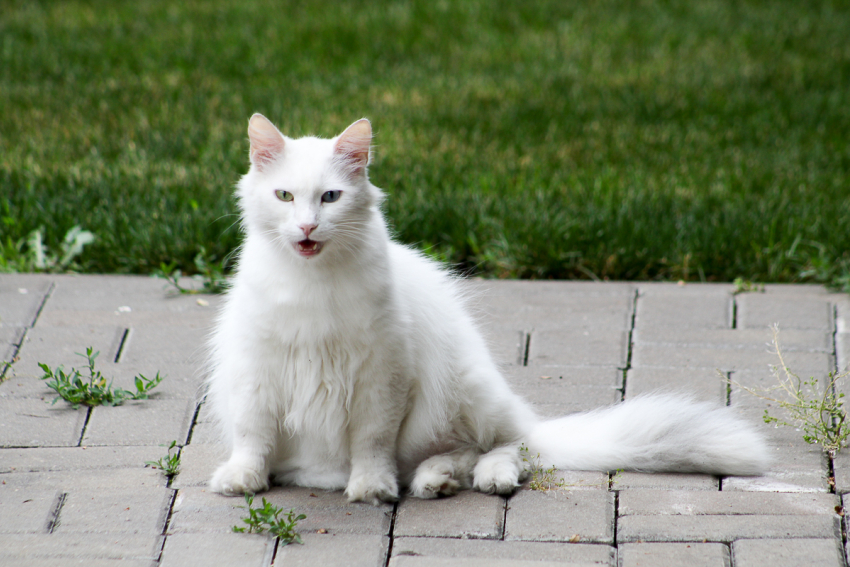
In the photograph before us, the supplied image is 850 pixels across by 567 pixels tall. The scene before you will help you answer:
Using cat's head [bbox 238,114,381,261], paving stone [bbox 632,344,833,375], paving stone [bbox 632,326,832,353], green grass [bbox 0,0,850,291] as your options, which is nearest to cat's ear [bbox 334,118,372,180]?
cat's head [bbox 238,114,381,261]

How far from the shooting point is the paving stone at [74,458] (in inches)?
119

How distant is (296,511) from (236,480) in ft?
0.69

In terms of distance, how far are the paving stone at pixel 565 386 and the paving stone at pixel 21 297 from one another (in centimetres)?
223

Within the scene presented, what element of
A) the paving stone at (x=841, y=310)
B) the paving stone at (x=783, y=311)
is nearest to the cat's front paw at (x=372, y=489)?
the paving stone at (x=783, y=311)

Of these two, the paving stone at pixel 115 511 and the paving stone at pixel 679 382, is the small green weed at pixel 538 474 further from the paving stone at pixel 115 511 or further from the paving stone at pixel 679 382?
the paving stone at pixel 115 511

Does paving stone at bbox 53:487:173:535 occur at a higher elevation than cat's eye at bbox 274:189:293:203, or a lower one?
→ lower

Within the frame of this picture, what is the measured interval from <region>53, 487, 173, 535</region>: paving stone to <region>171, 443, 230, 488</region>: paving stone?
8 centimetres

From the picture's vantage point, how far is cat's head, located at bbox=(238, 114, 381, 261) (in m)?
2.65

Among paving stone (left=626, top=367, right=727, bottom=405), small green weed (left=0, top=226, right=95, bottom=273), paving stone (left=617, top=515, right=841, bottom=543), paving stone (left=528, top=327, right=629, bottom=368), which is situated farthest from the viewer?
small green weed (left=0, top=226, right=95, bottom=273)

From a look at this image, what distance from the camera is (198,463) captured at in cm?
307

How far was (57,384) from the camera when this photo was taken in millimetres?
3482

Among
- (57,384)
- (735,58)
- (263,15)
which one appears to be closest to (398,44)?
(263,15)

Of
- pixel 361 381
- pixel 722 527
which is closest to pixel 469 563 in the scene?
pixel 361 381

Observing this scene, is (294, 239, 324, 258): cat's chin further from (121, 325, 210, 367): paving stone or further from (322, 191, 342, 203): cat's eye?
(121, 325, 210, 367): paving stone
